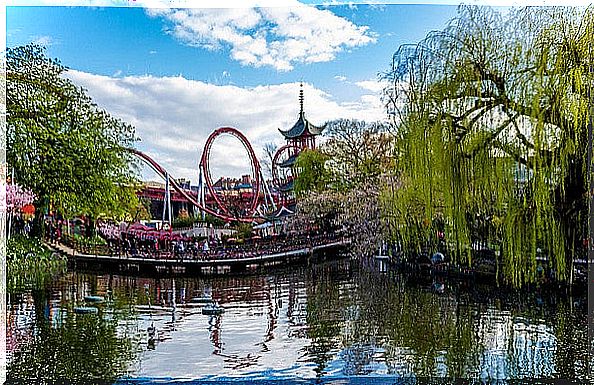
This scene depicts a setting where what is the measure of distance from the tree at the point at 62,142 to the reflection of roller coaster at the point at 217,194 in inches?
7.7

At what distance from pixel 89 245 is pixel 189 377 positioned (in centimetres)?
176

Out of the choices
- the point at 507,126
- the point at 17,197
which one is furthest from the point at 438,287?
the point at 17,197

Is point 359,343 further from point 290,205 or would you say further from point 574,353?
point 290,205

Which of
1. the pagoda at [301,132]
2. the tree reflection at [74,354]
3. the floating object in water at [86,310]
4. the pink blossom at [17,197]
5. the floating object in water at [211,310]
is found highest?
the pagoda at [301,132]

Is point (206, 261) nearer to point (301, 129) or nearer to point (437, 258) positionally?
point (301, 129)

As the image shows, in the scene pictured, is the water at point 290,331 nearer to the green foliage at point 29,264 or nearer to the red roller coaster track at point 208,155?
the green foliage at point 29,264

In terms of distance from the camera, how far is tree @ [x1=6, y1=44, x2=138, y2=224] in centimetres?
368

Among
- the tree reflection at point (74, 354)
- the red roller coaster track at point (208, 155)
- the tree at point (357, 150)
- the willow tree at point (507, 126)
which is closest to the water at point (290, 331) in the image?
the tree reflection at point (74, 354)

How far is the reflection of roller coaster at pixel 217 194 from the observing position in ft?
14.2

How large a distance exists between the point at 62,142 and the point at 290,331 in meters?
1.85

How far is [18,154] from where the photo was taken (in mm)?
3691

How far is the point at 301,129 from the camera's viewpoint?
4551 millimetres

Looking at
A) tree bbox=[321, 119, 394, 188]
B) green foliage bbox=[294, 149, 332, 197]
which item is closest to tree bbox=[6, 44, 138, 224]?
green foliage bbox=[294, 149, 332, 197]

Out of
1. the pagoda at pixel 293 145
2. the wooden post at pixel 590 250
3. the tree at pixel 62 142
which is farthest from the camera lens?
the pagoda at pixel 293 145
